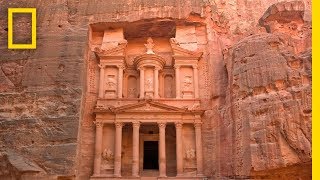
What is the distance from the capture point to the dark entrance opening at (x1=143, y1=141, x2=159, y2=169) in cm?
1939

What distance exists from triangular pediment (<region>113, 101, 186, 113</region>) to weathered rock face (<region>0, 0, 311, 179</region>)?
1.60 metres

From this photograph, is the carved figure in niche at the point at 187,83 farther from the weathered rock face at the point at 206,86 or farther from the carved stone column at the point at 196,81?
the weathered rock face at the point at 206,86

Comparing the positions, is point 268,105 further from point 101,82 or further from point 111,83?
point 101,82

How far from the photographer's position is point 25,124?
16188mm

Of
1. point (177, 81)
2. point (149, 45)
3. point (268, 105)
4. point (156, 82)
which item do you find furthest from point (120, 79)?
point (268, 105)

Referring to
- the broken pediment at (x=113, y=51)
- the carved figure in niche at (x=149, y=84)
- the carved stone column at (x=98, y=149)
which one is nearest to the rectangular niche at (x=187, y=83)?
the carved figure in niche at (x=149, y=84)

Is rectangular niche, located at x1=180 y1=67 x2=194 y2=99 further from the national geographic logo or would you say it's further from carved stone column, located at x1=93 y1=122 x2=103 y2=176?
the national geographic logo

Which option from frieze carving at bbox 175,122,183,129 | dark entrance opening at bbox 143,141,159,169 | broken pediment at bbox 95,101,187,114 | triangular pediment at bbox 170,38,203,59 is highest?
triangular pediment at bbox 170,38,203,59

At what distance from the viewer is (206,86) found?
18.8 meters

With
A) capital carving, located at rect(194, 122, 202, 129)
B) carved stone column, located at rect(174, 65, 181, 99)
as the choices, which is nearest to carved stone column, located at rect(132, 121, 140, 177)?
carved stone column, located at rect(174, 65, 181, 99)

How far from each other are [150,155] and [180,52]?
230 inches

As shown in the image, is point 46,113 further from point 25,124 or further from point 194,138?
point 194,138

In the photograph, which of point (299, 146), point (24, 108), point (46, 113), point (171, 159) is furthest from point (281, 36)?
point (24, 108)

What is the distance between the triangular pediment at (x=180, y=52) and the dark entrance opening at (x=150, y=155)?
4913 millimetres
